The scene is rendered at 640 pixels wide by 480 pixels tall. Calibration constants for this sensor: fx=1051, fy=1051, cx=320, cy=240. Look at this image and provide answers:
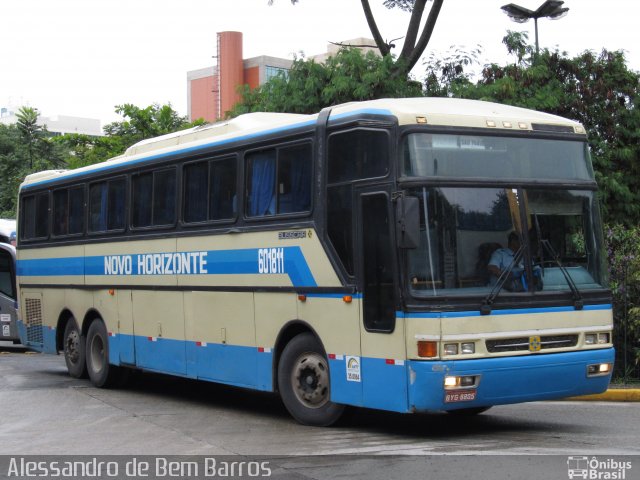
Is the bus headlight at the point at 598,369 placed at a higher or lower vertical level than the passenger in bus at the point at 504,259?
lower

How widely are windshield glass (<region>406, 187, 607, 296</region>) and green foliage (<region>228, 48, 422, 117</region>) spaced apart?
12246mm

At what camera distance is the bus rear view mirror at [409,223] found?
970 cm

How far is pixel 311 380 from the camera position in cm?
1126

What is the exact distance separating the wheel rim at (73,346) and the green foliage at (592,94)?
10.2m

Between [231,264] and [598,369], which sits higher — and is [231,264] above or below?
above

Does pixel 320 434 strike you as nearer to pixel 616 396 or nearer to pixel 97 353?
pixel 616 396

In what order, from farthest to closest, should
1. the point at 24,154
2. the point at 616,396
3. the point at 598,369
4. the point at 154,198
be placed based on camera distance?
the point at 24,154, the point at 154,198, the point at 616,396, the point at 598,369

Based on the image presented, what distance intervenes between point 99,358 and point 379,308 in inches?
299

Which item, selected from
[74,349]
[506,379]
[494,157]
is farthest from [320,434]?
[74,349]

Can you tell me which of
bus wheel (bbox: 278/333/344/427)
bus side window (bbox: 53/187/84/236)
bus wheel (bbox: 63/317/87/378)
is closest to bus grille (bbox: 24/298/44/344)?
bus wheel (bbox: 63/317/87/378)

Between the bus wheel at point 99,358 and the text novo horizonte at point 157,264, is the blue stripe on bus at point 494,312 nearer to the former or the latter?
the text novo horizonte at point 157,264

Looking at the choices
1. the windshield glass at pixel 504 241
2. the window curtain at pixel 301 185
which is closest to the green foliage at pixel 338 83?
the window curtain at pixel 301 185

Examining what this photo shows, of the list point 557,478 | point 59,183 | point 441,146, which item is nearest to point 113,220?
point 59,183

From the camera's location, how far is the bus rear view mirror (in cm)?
970
